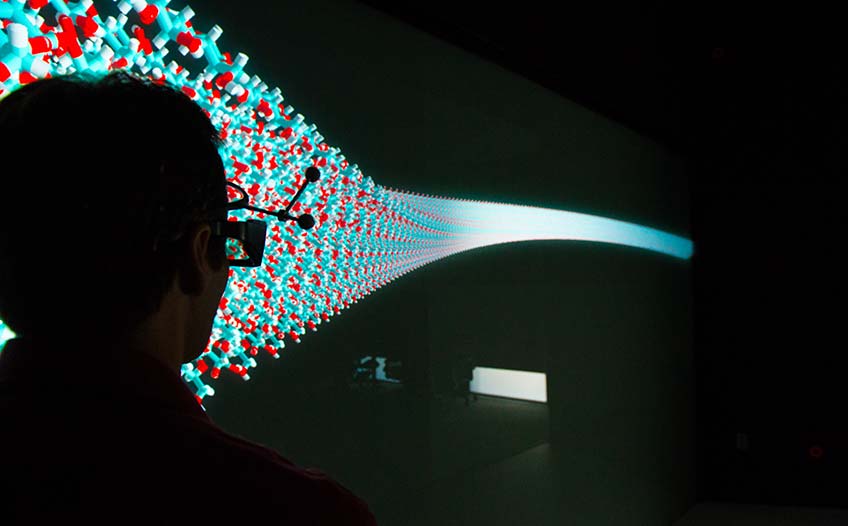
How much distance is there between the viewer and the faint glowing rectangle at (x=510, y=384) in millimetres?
2092

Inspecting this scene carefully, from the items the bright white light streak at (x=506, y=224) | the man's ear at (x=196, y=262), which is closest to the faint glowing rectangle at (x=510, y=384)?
the bright white light streak at (x=506, y=224)

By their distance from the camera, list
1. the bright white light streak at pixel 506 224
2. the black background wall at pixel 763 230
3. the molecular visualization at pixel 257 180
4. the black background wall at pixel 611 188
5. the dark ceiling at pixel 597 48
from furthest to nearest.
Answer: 1. the black background wall at pixel 763 230
2. the dark ceiling at pixel 597 48
3. the bright white light streak at pixel 506 224
4. the black background wall at pixel 611 188
5. the molecular visualization at pixel 257 180

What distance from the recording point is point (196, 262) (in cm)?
54

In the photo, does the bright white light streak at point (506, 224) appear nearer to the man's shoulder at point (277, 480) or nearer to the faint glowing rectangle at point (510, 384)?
the faint glowing rectangle at point (510, 384)

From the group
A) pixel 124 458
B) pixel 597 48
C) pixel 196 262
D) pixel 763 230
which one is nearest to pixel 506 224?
pixel 597 48

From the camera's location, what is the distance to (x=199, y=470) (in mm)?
425

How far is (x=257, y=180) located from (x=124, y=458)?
89 cm

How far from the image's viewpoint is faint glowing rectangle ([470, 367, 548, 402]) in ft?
6.86

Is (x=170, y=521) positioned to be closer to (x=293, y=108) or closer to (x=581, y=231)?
(x=293, y=108)

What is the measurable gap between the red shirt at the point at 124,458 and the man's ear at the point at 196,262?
9 centimetres

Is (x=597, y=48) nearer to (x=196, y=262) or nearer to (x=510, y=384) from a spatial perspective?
(x=510, y=384)

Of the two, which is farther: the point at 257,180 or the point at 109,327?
the point at 257,180

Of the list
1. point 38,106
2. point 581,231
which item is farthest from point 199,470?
point 581,231

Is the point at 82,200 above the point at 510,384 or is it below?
above
